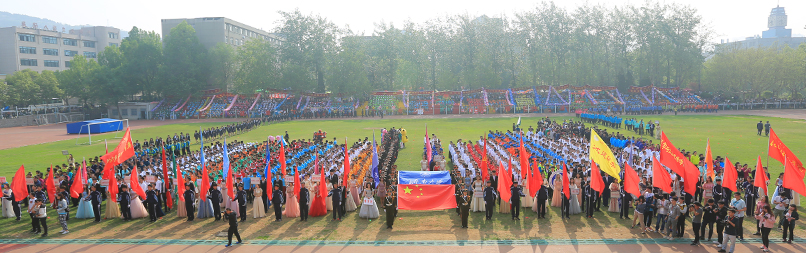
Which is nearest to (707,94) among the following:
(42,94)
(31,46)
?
(42,94)

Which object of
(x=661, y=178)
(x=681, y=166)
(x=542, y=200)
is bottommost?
(x=542, y=200)

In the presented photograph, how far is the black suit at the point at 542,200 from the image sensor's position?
1227 centimetres

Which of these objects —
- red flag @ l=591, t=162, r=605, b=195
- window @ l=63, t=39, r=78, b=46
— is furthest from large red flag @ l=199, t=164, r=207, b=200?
window @ l=63, t=39, r=78, b=46

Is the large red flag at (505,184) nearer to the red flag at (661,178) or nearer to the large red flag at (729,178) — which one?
the red flag at (661,178)

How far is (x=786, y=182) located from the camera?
36.3 feet

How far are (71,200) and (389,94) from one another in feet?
155

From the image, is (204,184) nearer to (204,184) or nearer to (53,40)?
(204,184)

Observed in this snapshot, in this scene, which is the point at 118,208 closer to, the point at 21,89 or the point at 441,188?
the point at 441,188

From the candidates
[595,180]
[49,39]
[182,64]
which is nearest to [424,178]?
[595,180]

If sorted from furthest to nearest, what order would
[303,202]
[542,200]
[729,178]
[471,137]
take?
[471,137] → [303,202] → [542,200] → [729,178]

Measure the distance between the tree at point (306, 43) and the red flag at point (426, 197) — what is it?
5340cm

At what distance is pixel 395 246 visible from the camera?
10508 mm

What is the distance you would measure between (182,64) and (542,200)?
60.6 meters

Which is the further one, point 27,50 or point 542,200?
point 27,50
